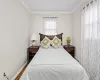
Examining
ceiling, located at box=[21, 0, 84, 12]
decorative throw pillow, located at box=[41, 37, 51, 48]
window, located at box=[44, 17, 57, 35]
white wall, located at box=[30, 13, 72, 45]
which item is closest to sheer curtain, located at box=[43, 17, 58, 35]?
window, located at box=[44, 17, 57, 35]

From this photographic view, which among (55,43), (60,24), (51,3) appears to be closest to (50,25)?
(60,24)

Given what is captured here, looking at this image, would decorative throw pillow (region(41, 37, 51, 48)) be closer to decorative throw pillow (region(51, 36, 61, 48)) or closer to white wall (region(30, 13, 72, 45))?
decorative throw pillow (region(51, 36, 61, 48))

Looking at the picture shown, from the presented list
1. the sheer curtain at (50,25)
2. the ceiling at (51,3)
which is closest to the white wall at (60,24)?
the sheer curtain at (50,25)

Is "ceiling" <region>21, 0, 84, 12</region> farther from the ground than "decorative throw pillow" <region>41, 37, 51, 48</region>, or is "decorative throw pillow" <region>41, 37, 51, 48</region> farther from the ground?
"ceiling" <region>21, 0, 84, 12</region>

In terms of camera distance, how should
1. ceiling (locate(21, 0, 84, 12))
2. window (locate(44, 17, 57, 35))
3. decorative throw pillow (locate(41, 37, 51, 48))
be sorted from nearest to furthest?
1. ceiling (locate(21, 0, 84, 12))
2. decorative throw pillow (locate(41, 37, 51, 48))
3. window (locate(44, 17, 57, 35))

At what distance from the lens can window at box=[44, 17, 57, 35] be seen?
458 cm

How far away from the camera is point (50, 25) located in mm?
4590

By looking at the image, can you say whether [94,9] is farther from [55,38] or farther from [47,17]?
[47,17]

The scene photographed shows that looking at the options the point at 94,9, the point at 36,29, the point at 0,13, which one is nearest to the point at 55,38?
the point at 36,29

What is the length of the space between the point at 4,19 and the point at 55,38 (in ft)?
8.83

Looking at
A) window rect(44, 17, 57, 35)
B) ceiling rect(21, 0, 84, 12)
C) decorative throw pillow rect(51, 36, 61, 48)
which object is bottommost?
decorative throw pillow rect(51, 36, 61, 48)

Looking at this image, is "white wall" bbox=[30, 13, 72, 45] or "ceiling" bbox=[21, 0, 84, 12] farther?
"white wall" bbox=[30, 13, 72, 45]

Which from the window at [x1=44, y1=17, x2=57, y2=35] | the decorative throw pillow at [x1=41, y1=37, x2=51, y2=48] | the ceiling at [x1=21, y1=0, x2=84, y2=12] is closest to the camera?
the ceiling at [x1=21, y1=0, x2=84, y2=12]

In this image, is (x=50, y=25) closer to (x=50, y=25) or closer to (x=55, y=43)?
(x=50, y=25)
